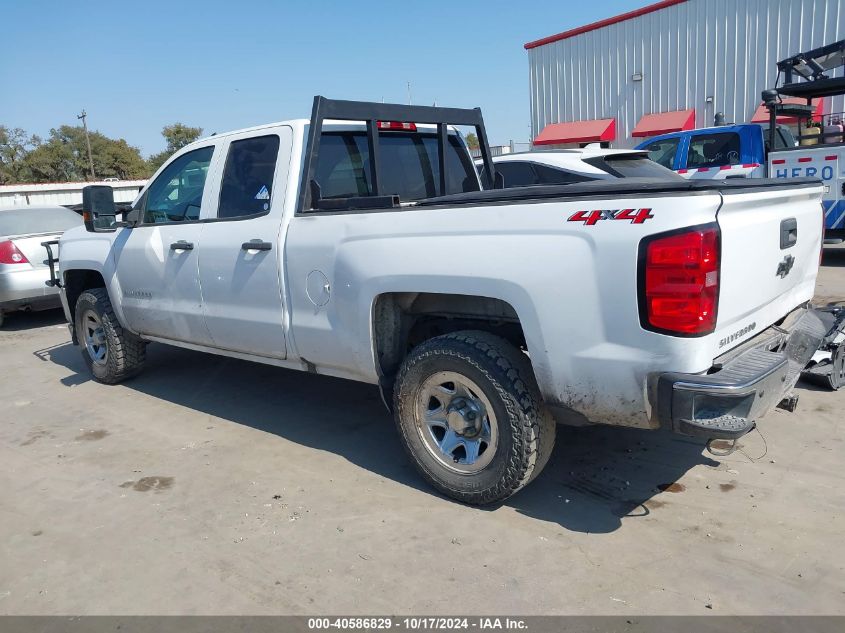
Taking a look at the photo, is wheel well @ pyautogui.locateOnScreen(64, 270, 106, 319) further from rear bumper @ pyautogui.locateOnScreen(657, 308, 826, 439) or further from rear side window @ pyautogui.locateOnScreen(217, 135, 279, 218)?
rear bumper @ pyautogui.locateOnScreen(657, 308, 826, 439)

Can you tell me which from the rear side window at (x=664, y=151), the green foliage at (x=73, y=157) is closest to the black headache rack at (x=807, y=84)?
the rear side window at (x=664, y=151)

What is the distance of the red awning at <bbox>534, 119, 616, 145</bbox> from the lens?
2431 cm

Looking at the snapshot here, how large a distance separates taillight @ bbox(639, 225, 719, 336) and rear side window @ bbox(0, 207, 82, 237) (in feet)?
29.5

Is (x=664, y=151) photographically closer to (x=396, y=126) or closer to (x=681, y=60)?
(x=396, y=126)

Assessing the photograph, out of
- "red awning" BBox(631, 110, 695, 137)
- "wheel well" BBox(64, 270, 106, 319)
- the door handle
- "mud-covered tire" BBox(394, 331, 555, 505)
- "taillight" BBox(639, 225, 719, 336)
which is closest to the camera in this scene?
"taillight" BBox(639, 225, 719, 336)

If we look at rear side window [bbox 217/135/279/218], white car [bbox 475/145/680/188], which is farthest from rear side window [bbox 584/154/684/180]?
rear side window [bbox 217/135/279/218]

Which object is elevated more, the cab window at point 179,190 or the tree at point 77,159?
the tree at point 77,159

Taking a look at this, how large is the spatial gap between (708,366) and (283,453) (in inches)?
106

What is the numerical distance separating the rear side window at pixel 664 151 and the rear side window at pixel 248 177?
8.36 meters

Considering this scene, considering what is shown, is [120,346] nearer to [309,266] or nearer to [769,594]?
[309,266]

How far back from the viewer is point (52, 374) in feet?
23.1

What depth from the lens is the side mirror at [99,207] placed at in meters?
5.60

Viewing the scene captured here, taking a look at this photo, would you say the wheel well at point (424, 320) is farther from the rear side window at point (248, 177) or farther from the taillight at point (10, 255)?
the taillight at point (10, 255)

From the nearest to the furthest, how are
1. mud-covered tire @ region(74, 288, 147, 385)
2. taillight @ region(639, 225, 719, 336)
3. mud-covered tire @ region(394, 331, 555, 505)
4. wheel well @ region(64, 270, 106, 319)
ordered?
taillight @ region(639, 225, 719, 336)
mud-covered tire @ region(394, 331, 555, 505)
mud-covered tire @ region(74, 288, 147, 385)
wheel well @ region(64, 270, 106, 319)
